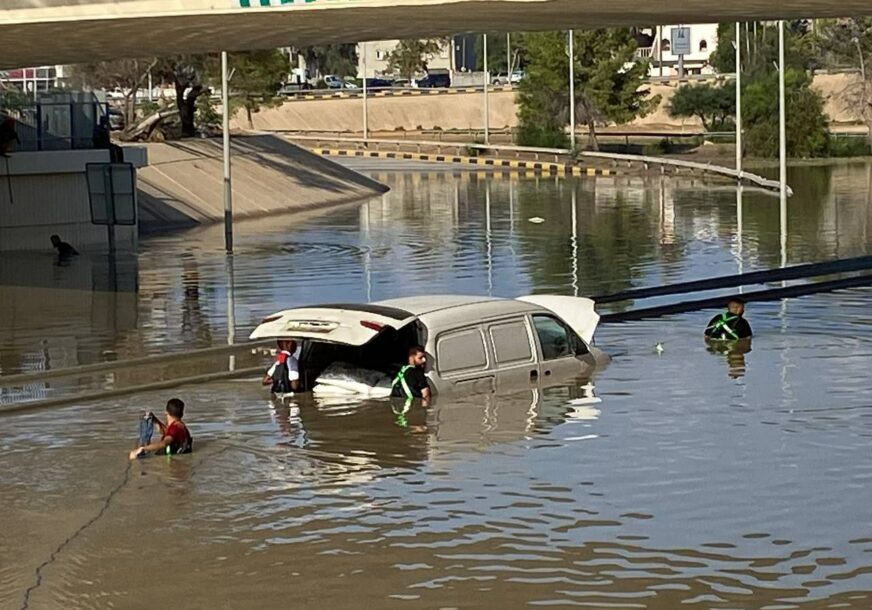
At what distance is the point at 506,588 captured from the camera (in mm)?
12742

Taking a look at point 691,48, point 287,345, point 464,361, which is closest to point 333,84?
point 691,48

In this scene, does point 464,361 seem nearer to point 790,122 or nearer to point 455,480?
point 455,480

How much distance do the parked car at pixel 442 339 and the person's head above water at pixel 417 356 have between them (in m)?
0.16

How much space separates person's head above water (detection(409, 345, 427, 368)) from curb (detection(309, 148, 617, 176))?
5700 centimetres

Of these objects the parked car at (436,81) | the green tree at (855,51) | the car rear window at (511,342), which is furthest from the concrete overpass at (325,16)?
the parked car at (436,81)

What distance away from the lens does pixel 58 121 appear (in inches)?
1781

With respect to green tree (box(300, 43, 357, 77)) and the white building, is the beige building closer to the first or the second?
green tree (box(300, 43, 357, 77))

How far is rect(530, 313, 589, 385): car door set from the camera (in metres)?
20.9

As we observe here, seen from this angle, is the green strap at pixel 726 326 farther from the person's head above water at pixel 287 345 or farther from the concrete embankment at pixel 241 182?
the concrete embankment at pixel 241 182

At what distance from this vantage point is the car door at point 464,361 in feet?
65.3

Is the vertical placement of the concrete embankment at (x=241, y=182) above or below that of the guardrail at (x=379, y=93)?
below

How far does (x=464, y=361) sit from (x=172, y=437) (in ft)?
13.2

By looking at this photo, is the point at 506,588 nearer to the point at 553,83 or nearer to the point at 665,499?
the point at 665,499

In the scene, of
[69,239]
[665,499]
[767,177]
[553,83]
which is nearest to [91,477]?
[665,499]
